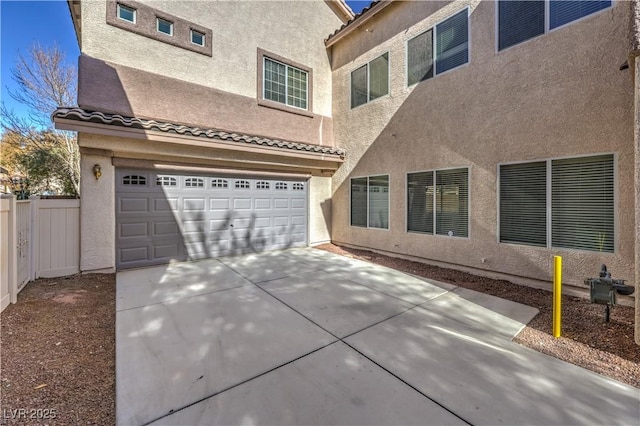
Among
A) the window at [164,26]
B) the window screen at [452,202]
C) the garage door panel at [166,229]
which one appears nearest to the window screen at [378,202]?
the window screen at [452,202]

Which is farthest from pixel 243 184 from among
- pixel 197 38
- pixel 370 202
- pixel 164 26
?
pixel 164 26

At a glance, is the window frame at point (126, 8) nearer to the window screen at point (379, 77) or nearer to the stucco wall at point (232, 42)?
the stucco wall at point (232, 42)

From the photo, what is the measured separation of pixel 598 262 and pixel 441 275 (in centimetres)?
280

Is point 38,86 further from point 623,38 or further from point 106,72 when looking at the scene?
point 623,38

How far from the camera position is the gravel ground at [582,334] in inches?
126

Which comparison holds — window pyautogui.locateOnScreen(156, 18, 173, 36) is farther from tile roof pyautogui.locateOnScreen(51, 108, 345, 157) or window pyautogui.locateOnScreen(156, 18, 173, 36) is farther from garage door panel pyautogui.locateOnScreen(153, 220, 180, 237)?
garage door panel pyautogui.locateOnScreen(153, 220, 180, 237)

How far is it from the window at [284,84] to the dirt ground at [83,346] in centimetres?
763

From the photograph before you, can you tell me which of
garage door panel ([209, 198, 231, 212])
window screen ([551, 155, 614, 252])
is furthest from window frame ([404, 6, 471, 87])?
garage door panel ([209, 198, 231, 212])

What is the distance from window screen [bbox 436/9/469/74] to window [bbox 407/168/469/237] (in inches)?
111

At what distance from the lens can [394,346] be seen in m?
3.54

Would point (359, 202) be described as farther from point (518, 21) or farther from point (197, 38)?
point (197, 38)

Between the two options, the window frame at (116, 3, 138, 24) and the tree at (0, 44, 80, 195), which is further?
the tree at (0, 44, 80, 195)

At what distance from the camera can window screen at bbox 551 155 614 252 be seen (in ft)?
16.5

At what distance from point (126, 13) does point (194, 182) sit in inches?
185
